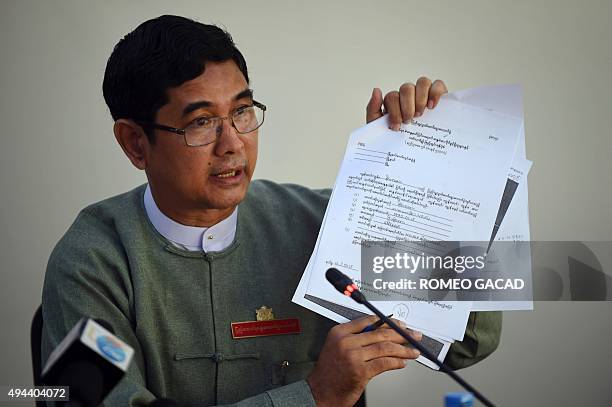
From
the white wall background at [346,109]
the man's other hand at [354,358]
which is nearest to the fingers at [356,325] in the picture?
the man's other hand at [354,358]

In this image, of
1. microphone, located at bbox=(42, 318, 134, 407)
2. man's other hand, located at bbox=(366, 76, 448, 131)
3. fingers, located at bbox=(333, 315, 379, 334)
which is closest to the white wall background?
man's other hand, located at bbox=(366, 76, 448, 131)

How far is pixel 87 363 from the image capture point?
1.03 metres

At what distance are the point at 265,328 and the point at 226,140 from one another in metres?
0.46

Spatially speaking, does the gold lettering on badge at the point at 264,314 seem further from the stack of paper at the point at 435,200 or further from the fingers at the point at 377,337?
the fingers at the point at 377,337

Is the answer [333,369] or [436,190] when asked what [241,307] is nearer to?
[333,369]

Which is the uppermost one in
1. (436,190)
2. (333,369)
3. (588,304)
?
(436,190)

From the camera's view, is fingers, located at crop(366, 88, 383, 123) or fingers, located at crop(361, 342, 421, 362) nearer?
fingers, located at crop(361, 342, 421, 362)

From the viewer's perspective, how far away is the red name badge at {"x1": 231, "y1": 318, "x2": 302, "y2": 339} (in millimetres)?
1818

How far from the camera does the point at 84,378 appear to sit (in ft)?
3.40

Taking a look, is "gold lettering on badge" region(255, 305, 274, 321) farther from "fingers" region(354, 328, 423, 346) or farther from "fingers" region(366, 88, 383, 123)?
"fingers" region(366, 88, 383, 123)

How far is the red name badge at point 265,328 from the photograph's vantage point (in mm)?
1818

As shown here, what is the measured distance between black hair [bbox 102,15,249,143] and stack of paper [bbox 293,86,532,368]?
411 millimetres

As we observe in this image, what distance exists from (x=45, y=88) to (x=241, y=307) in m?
1.37

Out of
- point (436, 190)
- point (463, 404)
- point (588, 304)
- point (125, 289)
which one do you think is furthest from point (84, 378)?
point (588, 304)
